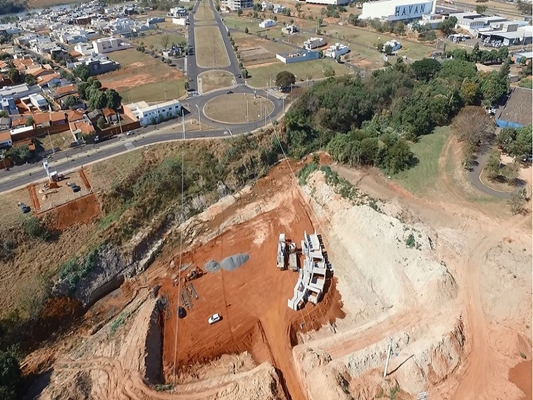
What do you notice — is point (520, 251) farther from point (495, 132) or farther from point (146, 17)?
point (146, 17)

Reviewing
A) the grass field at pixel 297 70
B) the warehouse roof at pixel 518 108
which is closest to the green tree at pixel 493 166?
the warehouse roof at pixel 518 108

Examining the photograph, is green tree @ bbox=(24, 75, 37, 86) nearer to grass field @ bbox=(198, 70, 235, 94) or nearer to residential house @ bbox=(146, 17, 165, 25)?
grass field @ bbox=(198, 70, 235, 94)

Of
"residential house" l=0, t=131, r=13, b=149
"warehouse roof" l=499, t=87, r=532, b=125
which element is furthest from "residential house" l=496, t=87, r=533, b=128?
"residential house" l=0, t=131, r=13, b=149

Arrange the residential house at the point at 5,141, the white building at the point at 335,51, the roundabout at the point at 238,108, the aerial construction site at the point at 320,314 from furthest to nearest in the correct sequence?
1. the white building at the point at 335,51
2. the roundabout at the point at 238,108
3. the residential house at the point at 5,141
4. the aerial construction site at the point at 320,314

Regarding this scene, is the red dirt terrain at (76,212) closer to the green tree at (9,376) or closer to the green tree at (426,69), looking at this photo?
the green tree at (9,376)

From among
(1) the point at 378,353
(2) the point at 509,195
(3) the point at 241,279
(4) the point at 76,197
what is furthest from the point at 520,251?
(4) the point at 76,197

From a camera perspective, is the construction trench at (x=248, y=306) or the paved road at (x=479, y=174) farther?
the paved road at (x=479, y=174)
